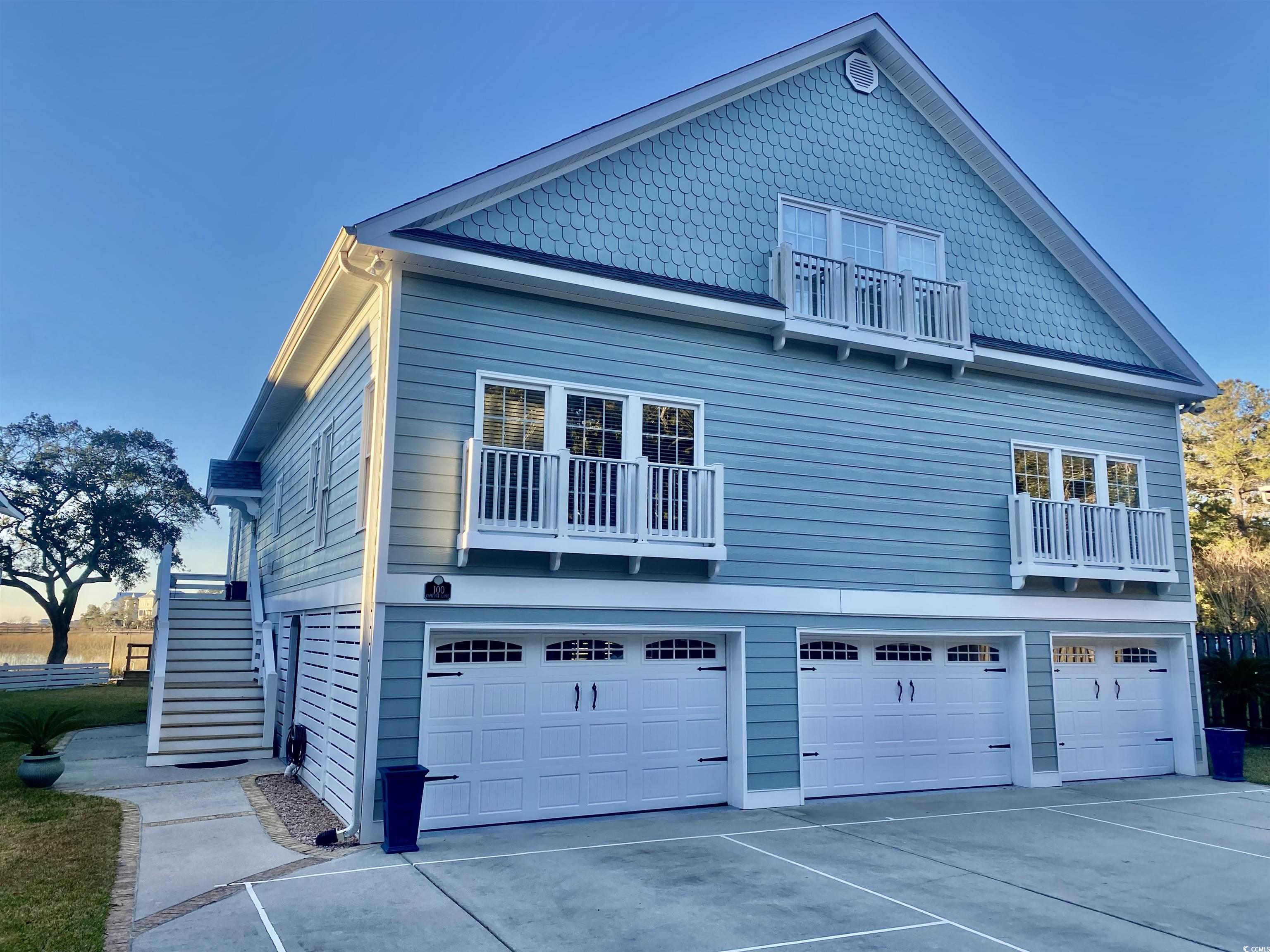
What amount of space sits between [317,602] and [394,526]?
11.1ft

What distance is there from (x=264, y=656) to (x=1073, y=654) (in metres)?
11.7

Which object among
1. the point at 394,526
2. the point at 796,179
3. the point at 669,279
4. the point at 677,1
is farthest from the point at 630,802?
the point at 677,1

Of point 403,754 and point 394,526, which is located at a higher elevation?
point 394,526

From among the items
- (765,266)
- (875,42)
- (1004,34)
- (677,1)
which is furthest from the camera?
(1004,34)

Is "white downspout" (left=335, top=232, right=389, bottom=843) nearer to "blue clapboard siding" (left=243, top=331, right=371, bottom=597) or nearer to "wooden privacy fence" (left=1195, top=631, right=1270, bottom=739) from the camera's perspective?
"blue clapboard siding" (left=243, top=331, right=371, bottom=597)

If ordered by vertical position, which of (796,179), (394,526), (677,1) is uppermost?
(677,1)

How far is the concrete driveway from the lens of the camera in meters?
5.48

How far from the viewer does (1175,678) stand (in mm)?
12875

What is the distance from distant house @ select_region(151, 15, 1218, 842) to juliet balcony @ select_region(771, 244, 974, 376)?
5 cm

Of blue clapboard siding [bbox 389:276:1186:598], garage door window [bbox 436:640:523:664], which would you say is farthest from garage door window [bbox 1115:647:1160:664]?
garage door window [bbox 436:640:523:664]

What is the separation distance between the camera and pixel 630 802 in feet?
30.4

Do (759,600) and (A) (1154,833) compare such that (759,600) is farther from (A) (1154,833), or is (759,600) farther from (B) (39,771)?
(B) (39,771)

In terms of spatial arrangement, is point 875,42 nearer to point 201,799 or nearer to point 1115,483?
point 1115,483

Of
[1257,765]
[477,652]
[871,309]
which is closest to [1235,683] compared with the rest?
[1257,765]
